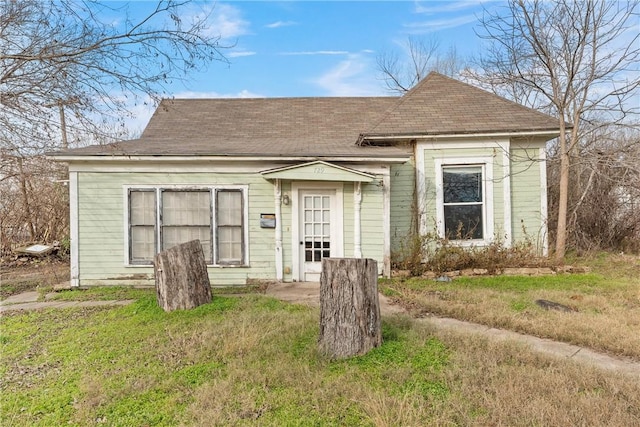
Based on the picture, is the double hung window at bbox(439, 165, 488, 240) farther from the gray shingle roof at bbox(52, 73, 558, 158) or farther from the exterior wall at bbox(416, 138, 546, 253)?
the gray shingle roof at bbox(52, 73, 558, 158)

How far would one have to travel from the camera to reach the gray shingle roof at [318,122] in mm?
8461

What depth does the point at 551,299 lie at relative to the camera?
6.45 metres

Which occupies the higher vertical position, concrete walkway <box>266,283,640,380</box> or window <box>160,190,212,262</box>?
window <box>160,190,212,262</box>

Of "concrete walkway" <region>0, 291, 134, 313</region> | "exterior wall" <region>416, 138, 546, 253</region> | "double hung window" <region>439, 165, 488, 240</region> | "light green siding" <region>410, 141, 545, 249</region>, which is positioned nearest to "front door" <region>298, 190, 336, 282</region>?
"exterior wall" <region>416, 138, 546, 253</region>

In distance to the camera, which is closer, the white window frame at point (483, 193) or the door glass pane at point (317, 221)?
the door glass pane at point (317, 221)

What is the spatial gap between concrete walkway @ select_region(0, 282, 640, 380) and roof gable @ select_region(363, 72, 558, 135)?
427 cm

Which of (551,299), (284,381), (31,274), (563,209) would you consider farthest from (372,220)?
(31,274)

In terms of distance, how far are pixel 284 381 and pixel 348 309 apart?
963 mm

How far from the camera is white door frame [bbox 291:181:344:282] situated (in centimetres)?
846

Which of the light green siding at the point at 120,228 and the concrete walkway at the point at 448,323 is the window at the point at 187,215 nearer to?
the light green siding at the point at 120,228

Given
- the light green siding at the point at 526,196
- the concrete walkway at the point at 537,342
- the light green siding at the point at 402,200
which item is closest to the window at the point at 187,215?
the concrete walkway at the point at 537,342

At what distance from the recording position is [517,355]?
3.93 meters

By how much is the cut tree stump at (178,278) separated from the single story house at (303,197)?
2.56 m

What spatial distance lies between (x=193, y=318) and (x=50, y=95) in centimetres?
428
